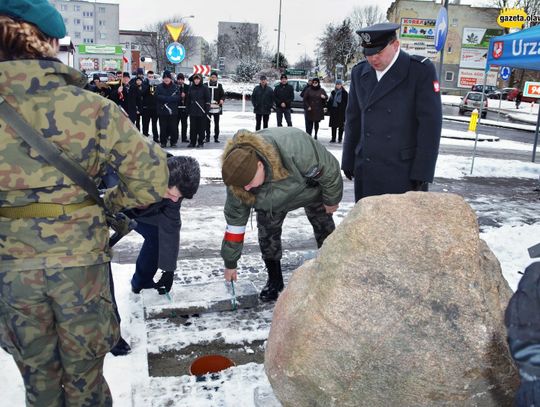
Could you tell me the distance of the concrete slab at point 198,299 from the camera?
3652 millimetres

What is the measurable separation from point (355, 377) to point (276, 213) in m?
1.77

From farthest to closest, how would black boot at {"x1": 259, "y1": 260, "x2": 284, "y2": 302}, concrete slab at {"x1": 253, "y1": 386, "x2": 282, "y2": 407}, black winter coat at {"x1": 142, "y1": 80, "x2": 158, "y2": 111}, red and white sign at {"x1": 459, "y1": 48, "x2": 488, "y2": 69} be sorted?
1. red and white sign at {"x1": 459, "y1": 48, "x2": 488, "y2": 69}
2. black winter coat at {"x1": 142, "y1": 80, "x2": 158, "y2": 111}
3. black boot at {"x1": 259, "y1": 260, "x2": 284, "y2": 302}
4. concrete slab at {"x1": 253, "y1": 386, "x2": 282, "y2": 407}

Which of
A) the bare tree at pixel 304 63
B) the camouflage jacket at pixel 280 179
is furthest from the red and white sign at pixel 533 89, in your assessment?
the bare tree at pixel 304 63

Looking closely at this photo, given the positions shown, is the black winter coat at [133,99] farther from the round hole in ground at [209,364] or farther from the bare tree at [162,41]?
the bare tree at [162,41]

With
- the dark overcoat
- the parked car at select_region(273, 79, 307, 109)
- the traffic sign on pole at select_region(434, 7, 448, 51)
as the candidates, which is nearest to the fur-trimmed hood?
the dark overcoat

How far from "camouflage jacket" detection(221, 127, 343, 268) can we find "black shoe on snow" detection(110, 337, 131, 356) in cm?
82

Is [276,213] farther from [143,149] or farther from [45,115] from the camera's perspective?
[45,115]

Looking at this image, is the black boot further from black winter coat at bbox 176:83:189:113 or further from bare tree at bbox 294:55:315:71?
bare tree at bbox 294:55:315:71

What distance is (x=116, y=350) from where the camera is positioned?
3.04 meters

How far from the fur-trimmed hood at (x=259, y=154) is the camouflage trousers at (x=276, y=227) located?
528 mm

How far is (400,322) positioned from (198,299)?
2.03m

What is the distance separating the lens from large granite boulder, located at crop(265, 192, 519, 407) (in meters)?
2.00

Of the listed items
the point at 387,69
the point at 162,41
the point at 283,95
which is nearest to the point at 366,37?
the point at 387,69

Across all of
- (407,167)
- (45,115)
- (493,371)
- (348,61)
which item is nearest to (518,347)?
(493,371)
